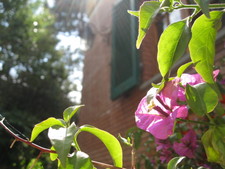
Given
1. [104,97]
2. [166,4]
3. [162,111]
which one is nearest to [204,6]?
[166,4]

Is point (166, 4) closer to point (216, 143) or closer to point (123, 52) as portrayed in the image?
point (216, 143)

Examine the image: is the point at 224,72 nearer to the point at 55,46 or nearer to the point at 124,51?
the point at 124,51

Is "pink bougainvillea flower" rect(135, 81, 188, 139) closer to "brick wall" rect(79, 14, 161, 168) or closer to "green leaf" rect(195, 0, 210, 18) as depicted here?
"green leaf" rect(195, 0, 210, 18)

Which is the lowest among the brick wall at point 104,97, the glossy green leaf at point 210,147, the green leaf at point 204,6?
the brick wall at point 104,97

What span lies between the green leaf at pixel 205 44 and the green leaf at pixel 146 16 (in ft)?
0.29

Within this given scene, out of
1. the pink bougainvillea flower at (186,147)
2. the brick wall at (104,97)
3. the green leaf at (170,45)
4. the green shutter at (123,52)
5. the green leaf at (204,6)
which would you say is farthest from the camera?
the green shutter at (123,52)

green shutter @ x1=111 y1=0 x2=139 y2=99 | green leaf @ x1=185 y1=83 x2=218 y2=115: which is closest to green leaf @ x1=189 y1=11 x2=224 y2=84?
green leaf @ x1=185 y1=83 x2=218 y2=115

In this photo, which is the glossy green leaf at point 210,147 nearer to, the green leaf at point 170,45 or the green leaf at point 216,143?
the green leaf at point 216,143

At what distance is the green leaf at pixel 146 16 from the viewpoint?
1.57ft

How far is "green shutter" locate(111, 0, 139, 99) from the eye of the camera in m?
2.97

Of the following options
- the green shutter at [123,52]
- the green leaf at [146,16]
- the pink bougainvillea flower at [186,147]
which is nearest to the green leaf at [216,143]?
the green leaf at [146,16]

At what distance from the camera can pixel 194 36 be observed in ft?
1.75

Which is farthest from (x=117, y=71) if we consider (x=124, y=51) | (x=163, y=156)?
(x=163, y=156)

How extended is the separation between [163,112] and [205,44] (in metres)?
0.14
